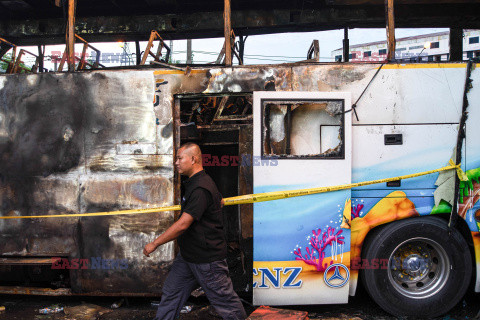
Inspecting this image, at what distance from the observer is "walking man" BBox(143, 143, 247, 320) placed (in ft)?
9.65

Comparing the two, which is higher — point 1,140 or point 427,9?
point 427,9

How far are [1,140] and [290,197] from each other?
3606mm

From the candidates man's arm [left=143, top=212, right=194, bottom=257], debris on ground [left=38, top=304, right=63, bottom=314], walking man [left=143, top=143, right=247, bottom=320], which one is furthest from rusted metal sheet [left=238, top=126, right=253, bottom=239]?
debris on ground [left=38, top=304, right=63, bottom=314]

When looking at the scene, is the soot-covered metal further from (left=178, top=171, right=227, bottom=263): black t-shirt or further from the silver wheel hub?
the silver wheel hub

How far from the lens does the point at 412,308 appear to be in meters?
3.98

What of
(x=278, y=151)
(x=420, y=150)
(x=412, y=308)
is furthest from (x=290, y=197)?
(x=412, y=308)

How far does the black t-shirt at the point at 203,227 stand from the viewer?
9.75ft

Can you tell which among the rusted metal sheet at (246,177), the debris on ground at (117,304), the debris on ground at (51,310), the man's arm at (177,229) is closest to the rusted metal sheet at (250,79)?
the rusted metal sheet at (246,177)

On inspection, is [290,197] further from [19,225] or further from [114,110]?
[19,225]

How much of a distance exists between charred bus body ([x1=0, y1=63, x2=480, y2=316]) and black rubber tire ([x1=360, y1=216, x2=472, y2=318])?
16 mm

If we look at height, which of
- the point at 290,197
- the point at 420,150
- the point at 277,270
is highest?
the point at 420,150

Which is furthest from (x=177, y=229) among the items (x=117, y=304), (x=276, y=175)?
(x=117, y=304)

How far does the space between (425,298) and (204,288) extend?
8.56 ft

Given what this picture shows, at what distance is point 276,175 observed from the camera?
3.99 metres
